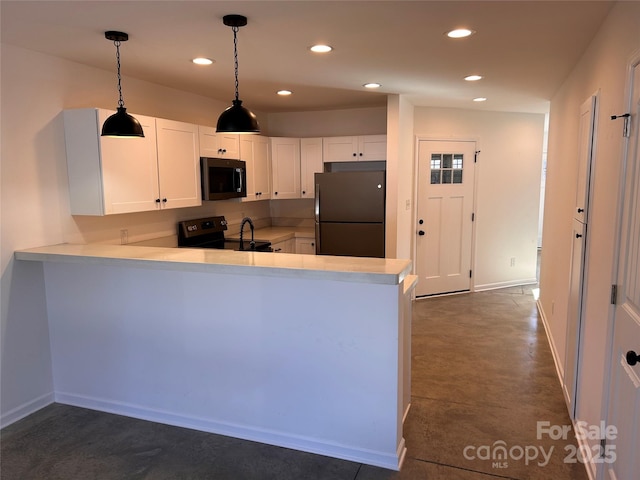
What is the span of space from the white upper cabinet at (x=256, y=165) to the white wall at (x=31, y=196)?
1733mm

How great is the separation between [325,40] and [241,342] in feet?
6.18

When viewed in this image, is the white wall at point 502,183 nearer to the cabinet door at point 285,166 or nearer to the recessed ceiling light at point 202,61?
the cabinet door at point 285,166

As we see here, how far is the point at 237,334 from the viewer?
2.61 metres

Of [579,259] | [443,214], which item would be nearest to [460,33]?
[579,259]

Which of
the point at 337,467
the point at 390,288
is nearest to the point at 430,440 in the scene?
the point at 337,467

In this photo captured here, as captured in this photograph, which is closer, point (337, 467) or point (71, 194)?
point (337, 467)

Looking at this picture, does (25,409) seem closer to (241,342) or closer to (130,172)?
(241,342)

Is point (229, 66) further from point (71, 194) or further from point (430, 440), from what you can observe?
point (430, 440)

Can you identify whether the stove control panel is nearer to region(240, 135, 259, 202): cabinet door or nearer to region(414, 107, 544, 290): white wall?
region(240, 135, 259, 202): cabinet door

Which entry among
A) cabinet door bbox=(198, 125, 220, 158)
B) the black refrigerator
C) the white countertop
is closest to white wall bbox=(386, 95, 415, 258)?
the black refrigerator

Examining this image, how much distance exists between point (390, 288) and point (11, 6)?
7.58 feet

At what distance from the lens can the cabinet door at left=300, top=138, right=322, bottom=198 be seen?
17.7 ft

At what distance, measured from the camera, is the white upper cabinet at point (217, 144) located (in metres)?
4.16

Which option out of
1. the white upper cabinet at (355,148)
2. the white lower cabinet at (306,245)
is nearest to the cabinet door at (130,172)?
the white lower cabinet at (306,245)
